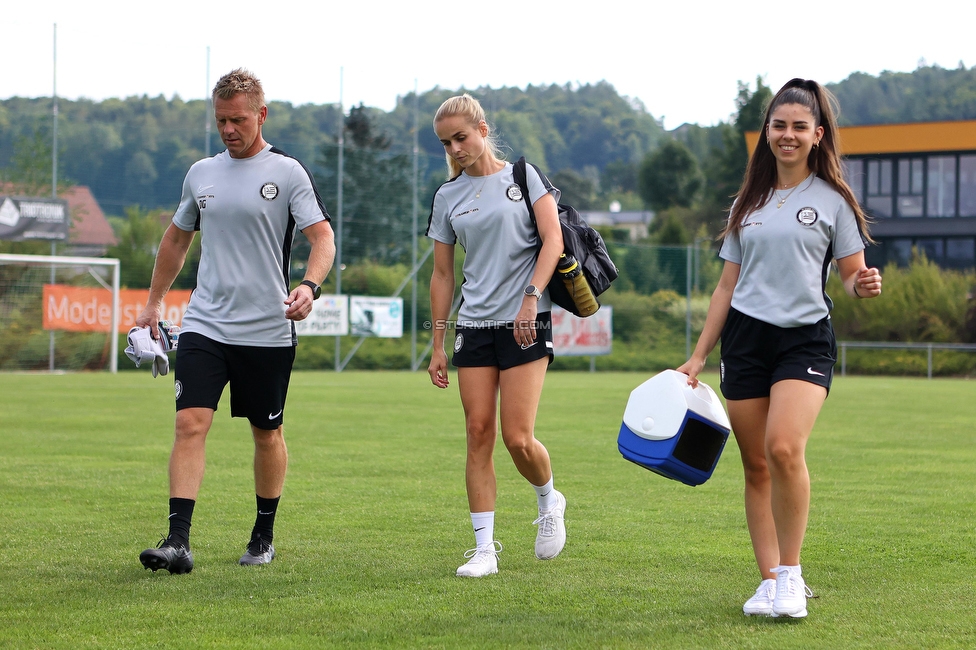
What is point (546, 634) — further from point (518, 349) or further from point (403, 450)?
point (403, 450)

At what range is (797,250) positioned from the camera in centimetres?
409

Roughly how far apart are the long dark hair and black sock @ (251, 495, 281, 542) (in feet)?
8.03

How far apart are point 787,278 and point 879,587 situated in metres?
1.39

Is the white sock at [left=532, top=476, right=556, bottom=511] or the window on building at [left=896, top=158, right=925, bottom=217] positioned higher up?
the window on building at [left=896, top=158, right=925, bottom=217]

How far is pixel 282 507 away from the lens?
6750mm

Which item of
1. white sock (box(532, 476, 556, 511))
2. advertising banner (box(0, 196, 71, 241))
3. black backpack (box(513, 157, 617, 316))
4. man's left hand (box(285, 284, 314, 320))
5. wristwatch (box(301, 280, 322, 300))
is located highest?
advertising banner (box(0, 196, 71, 241))

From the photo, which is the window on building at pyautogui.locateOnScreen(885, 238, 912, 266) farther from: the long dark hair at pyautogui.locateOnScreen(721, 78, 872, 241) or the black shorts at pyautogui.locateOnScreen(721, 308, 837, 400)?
the black shorts at pyautogui.locateOnScreen(721, 308, 837, 400)

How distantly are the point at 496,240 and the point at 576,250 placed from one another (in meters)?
0.36

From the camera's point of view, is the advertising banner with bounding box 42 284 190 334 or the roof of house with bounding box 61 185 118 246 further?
the roof of house with bounding box 61 185 118 246

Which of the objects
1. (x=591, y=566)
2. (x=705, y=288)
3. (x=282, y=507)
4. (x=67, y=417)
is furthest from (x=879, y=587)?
(x=705, y=288)

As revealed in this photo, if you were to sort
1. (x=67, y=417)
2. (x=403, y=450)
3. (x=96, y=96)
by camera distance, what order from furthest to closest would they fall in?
(x=96, y=96)
(x=67, y=417)
(x=403, y=450)

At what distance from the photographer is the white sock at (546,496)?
5.27 m

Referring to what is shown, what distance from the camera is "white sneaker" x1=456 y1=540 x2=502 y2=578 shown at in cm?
482

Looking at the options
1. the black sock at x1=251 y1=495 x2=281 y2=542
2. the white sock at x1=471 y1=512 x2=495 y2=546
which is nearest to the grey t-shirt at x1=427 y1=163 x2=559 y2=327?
the white sock at x1=471 y1=512 x2=495 y2=546
